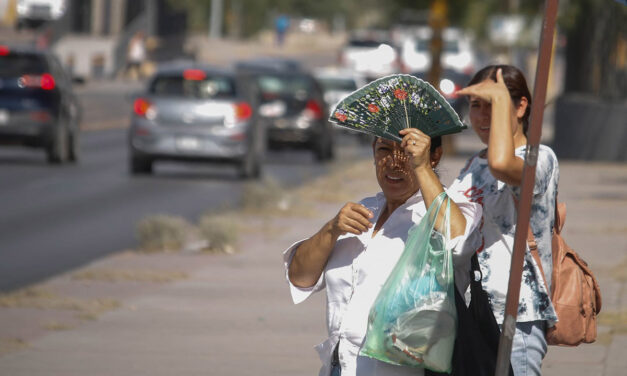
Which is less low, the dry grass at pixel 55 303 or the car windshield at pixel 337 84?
the dry grass at pixel 55 303

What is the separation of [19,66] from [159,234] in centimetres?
965

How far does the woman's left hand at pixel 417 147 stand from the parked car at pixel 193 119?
15986 millimetres

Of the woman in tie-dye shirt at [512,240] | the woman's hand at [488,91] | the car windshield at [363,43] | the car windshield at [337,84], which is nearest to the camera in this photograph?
the woman's hand at [488,91]

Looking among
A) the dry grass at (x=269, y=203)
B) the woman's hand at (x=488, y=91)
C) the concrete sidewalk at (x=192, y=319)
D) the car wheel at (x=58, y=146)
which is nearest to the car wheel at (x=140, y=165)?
the car wheel at (x=58, y=146)

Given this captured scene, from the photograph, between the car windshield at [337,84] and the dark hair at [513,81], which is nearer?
the dark hair at [513,81]

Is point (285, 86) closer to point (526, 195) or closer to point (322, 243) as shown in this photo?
point (322, 243)

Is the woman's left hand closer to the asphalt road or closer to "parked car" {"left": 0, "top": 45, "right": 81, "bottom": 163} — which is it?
the asphalt road

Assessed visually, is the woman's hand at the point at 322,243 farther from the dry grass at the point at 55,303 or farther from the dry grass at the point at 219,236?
the dry grass at the point at 219,236

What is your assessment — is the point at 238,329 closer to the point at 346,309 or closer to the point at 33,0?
the point at 346,309

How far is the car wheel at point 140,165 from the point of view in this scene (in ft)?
66.6

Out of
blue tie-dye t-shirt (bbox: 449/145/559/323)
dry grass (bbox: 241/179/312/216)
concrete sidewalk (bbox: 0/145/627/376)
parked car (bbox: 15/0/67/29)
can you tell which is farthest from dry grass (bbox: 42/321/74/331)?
parked car (bbox: 15/0/67/29)

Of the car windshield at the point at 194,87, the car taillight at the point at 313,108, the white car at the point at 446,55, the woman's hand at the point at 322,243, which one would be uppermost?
the woman's hand at the point at 322,243

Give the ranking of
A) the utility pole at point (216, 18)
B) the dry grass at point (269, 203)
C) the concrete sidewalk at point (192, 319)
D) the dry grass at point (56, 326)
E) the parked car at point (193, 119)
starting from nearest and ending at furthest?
the concrete sidewalk at point (192, 319)
the dry grass at point (56, 326)
the dry grass at point (269, 203)
the parked car at point (193, 119)
the utility pole at point (216, 18)

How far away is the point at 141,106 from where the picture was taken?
19.9m
